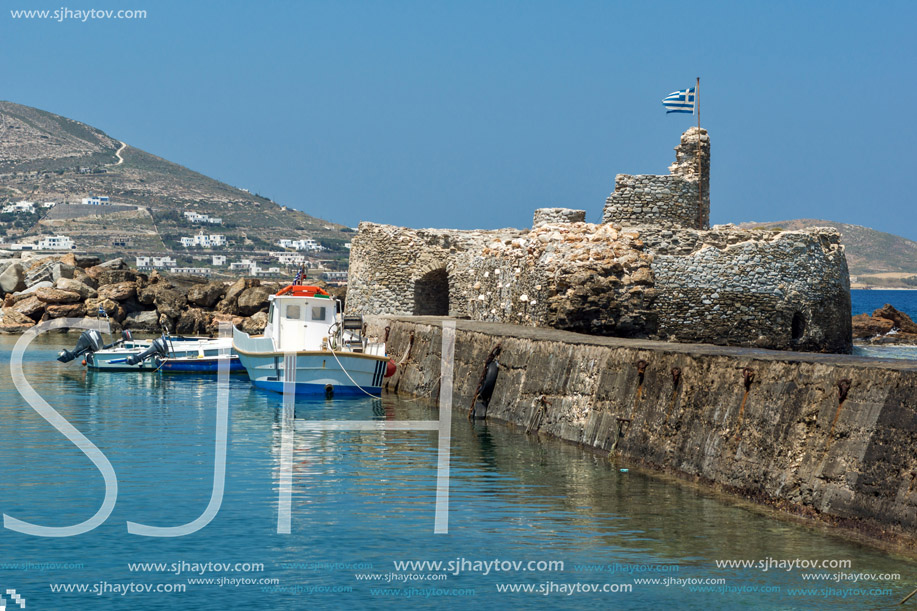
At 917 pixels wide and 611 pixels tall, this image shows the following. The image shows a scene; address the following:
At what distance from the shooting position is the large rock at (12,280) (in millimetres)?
54688

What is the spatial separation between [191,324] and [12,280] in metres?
14.1

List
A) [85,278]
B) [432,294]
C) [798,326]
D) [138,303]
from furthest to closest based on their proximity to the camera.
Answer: [85,278], [138,303], [432,294], [798,326]

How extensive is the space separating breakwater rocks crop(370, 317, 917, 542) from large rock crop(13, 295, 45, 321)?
Answer: 34.1 meters

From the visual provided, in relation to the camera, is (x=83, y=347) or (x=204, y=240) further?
(x=204, y=240)

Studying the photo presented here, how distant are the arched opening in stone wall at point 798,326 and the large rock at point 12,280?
44.4m

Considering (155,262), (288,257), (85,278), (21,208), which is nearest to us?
(85,278)

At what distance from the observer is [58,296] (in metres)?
46.8

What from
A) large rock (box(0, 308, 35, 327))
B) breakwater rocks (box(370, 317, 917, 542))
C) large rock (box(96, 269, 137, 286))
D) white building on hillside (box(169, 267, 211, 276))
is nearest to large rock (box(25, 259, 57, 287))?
large rock (box(96, 269, 137, 286))

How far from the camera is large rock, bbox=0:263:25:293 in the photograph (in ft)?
→ 179

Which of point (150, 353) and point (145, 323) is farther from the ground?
point (145, 323)

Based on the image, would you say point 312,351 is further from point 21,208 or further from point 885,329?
point 21,208

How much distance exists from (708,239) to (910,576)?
13.1 metres

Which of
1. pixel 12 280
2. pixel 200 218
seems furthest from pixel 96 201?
pixel 12 280

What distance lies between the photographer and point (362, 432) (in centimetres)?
1892
